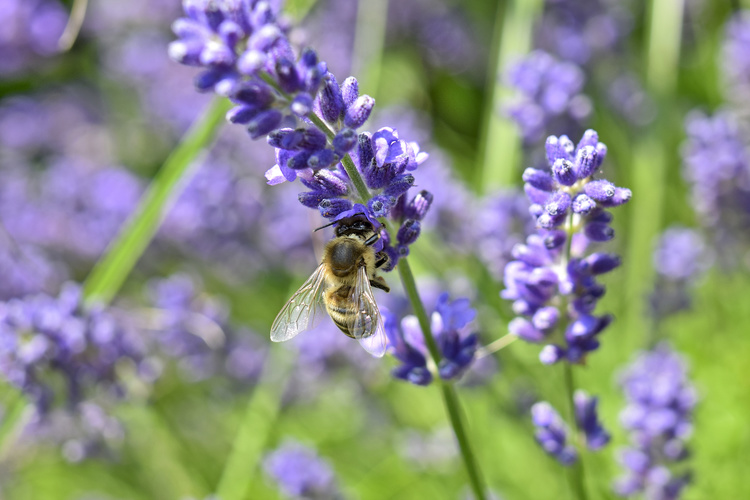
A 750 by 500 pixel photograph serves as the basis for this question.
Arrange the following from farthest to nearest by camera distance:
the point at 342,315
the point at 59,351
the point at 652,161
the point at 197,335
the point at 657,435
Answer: the point at 652,161 < the point at 197,335 < the point at 59,351 < the point at 657,435 < the point at 342,315

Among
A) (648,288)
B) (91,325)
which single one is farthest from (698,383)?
(91,325)

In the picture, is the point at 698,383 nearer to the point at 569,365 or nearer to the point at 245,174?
the point at 569,365

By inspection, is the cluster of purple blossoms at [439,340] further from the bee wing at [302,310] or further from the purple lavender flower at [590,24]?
the purple lavender flower at [590,24]

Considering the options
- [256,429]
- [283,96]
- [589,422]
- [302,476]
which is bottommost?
[256,429]

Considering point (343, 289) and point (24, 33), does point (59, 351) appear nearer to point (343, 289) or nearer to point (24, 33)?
point (343, 289)

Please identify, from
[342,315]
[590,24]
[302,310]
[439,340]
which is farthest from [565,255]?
[590,24]

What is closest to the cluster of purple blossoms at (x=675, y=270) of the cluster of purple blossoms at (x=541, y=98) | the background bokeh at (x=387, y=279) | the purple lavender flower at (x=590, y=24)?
the background bokeh at (x=387, y=279)

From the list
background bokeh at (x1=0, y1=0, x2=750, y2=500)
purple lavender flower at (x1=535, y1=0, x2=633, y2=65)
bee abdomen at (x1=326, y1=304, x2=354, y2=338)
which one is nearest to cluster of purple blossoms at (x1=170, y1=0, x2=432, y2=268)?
bee abdomen at (x1=326, y1=304, x2=354, y2=338)
